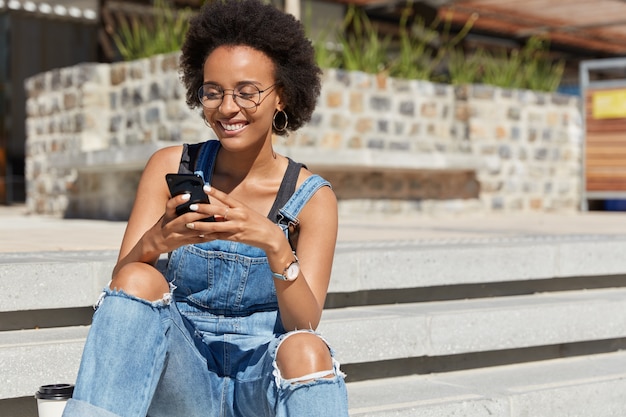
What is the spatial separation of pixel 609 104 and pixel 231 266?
32.7ft

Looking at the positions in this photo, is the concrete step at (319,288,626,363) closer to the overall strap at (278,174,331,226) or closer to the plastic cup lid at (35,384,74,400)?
the overall strap at (278,174,331,226)

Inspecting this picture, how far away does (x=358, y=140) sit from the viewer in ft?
31.6

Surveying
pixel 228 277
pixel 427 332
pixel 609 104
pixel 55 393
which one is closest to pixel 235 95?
pixel 228 277

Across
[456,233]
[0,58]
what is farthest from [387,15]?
[456,233]

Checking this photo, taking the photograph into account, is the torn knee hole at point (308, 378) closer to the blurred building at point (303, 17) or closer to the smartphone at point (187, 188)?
the smartphone at point (187, 188)

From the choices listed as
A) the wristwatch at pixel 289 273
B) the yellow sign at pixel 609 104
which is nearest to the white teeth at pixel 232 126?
the wristwatch at pixel 289 273

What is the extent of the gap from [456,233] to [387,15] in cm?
814

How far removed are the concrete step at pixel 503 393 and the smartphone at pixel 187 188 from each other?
1.09 metres

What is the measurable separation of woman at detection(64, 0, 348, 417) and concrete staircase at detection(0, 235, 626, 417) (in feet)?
2.23

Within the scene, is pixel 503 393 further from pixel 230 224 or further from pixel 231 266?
pixel 230 224

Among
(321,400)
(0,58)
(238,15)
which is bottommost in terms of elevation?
(321,400)

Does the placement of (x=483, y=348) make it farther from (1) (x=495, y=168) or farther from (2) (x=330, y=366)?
(1) (x=495, y=168)

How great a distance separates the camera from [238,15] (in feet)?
9.15

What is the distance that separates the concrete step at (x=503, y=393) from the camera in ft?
10.9
